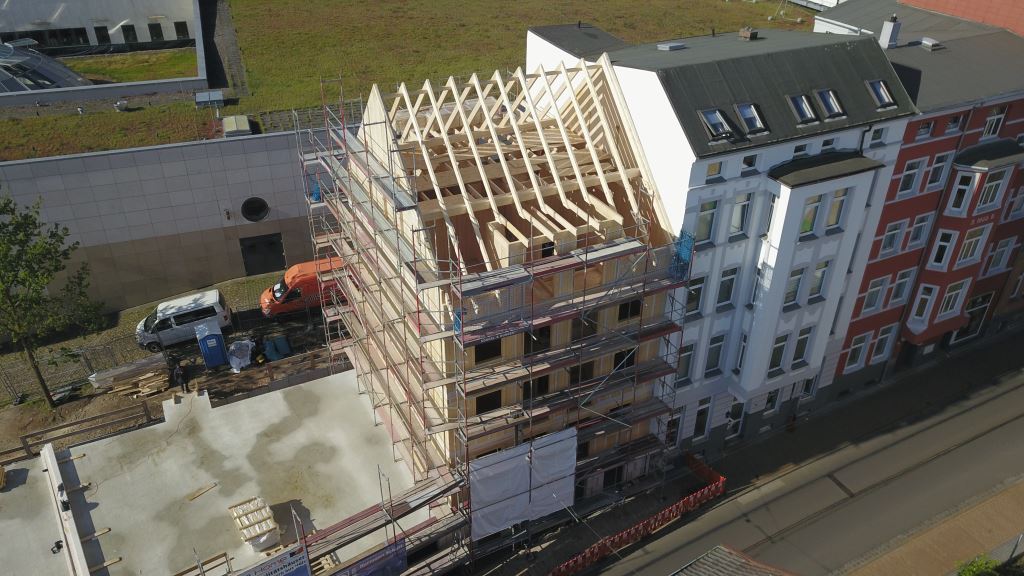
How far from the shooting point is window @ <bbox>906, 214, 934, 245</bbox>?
108 ft

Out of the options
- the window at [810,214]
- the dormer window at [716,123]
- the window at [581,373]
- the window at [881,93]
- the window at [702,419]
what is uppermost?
the window at [881,93]

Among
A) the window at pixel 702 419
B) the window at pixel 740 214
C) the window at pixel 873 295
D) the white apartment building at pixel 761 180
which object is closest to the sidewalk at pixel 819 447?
the window at pixel 702 419

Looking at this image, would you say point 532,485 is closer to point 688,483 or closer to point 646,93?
point 688,483

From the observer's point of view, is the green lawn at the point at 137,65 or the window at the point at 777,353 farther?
the green lawn at the point at 137,65

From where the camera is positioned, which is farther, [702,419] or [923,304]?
[923,304]

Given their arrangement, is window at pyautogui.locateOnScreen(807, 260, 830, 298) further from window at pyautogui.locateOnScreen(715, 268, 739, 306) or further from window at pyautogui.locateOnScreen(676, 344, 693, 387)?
window at pyautogui.locateOnScreen(676, 344, 693, 387)

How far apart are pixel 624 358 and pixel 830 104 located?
41.3 ft

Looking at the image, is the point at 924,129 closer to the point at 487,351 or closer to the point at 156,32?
the point at 487,351

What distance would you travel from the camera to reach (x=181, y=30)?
72.9 metres

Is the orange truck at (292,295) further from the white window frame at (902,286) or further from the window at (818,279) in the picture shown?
the white window frame at (902,286)

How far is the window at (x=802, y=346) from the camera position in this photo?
1232 inches

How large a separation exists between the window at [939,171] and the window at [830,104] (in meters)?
7.05

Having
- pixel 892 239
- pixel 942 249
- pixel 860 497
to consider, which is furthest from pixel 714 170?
pixel 860 497

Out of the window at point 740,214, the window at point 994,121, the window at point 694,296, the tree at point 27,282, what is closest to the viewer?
the window at point 740,214
